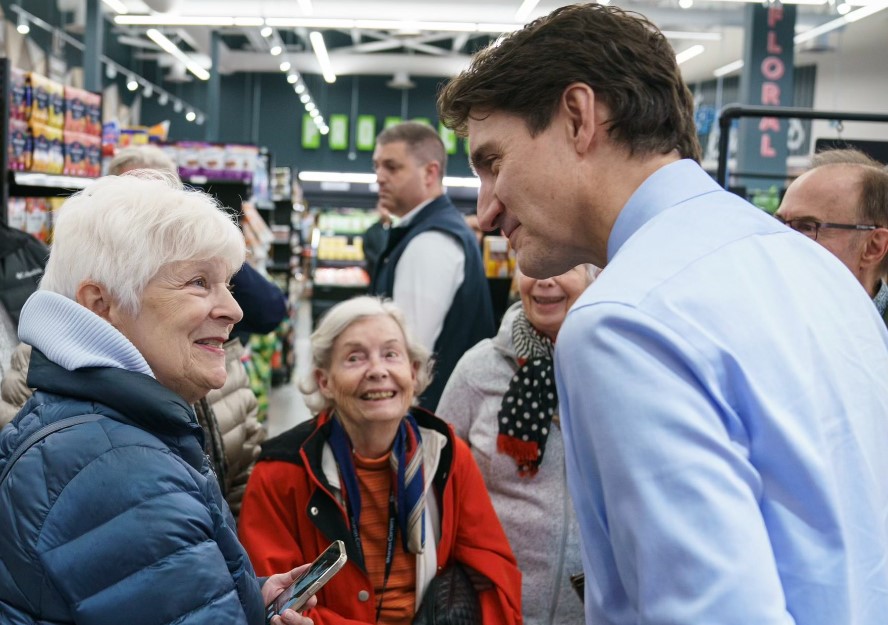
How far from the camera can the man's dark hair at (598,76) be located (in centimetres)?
115

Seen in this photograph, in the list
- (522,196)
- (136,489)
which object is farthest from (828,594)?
(136,489)

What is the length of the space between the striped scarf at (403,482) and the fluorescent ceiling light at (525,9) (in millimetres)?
8299

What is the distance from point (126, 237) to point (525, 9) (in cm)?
929

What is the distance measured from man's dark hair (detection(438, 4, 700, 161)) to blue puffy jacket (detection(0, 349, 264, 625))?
28.0 inches

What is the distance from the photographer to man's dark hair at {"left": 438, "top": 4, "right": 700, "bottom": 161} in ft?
3.76

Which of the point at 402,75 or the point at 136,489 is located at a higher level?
the point at 402,75

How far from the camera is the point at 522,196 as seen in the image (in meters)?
1.18

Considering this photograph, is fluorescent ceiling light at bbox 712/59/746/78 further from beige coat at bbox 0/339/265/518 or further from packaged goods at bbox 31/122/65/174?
beige coat at bbox 0/339/265/518

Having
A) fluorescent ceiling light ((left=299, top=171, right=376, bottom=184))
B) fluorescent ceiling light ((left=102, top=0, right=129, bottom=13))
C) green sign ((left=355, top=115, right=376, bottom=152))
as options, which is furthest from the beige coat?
green sign ((left=355, top=115, right=376, bottom=152))

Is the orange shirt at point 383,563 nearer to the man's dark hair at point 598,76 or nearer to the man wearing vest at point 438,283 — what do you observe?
the man wearing vest at point 438,283

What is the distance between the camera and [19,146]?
3764 mm

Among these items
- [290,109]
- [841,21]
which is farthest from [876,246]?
[290,109]

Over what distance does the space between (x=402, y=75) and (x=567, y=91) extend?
65.0 ft

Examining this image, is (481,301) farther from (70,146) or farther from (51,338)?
(51,338)
